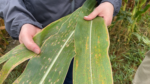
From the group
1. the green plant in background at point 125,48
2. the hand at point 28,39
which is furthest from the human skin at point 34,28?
the green plant in background at point 125,48

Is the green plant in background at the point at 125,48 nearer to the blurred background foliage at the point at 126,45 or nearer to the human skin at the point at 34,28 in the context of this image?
the blurred background foliage at the point at 126,45

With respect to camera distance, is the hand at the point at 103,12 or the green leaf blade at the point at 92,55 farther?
the hand at the point at 103,12

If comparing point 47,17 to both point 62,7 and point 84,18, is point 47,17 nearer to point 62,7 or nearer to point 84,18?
point 62,7

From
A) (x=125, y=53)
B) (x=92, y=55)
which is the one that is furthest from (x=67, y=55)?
(x=125, y=53)

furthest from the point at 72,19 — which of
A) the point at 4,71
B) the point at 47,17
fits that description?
the point at 4,71

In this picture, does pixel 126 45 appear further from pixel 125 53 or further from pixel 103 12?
pixel 103 12

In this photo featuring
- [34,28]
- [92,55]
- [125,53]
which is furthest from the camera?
[125,53]
